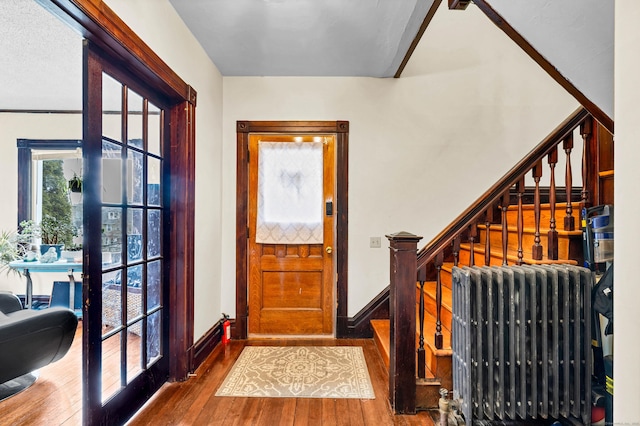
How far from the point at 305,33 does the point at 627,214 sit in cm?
246

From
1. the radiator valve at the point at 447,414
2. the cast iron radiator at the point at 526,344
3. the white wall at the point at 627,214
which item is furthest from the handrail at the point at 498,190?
the white wall at the point at 627,214

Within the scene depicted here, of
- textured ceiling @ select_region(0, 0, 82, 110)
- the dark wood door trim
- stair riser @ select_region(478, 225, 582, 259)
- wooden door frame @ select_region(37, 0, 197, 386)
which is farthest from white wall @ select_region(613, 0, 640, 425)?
textured ceiling @ select_region(0, 0, 82, 110)

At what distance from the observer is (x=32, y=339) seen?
205cm

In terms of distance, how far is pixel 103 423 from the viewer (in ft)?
5.60

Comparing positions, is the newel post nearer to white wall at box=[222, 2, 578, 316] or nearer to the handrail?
the handrail

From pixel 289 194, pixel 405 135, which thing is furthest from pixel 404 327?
pixel 405 135

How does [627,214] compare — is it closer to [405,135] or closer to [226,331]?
[405,135]

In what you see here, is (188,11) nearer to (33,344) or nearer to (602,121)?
(33,344)

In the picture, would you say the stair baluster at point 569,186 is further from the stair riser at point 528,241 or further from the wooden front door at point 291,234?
the wooden front door at point 291,234

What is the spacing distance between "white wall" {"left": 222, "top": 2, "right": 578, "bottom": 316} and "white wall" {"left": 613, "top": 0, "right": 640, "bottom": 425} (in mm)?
2627

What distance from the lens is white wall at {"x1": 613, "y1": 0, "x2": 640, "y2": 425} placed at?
0.65m

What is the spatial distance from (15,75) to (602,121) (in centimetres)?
481

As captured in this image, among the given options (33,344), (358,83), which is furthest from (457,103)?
(33,344)

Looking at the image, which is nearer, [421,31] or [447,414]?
[447,414]
